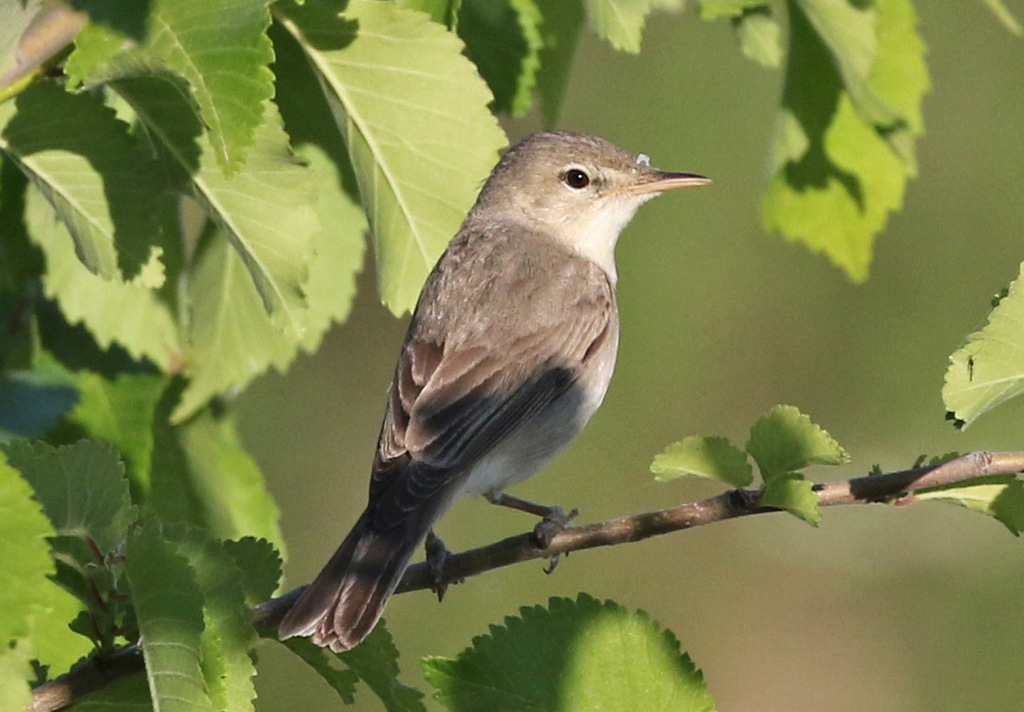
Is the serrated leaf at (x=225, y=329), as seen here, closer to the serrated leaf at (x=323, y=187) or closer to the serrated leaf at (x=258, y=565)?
the serrated leaf at (x=323, y=187)

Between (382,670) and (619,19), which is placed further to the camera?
(619,19)

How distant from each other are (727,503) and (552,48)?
Answer: 1.42m

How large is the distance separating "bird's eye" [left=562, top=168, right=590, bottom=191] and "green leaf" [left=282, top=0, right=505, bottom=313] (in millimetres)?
1741

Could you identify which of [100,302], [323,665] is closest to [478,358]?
[100,302]

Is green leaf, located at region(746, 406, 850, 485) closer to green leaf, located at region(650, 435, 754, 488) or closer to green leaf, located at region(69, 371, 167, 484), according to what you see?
green leaf, located at region(650, 435, 754, 488)

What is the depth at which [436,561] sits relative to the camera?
2938 mm

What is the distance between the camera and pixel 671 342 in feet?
25.0

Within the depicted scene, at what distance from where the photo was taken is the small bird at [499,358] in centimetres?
289

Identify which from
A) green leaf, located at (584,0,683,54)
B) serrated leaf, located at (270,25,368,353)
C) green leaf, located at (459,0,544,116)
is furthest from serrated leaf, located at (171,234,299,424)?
green leaf, located at (584,0,683,54)

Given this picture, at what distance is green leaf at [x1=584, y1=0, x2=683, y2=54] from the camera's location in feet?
8.48

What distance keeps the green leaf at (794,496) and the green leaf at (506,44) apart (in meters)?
1.20

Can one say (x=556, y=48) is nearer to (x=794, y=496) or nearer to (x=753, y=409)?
(x=794, y=496)

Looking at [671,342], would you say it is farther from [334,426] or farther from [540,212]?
[540,212]

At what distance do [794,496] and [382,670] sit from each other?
807mm
